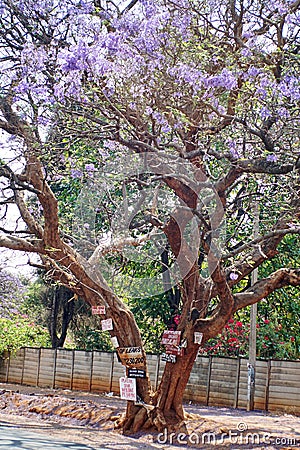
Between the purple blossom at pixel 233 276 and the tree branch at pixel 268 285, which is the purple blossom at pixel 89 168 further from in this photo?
the tree branch at pixel 268 285

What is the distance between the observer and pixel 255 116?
8781 millimetres

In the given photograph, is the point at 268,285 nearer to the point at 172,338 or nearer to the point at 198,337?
the point at 198,337

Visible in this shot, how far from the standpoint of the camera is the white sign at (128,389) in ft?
33.1

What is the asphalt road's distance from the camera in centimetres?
787

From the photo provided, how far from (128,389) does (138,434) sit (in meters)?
0.70

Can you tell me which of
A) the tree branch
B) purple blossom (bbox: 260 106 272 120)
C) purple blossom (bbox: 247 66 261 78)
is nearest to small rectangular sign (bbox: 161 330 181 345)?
the tree branch

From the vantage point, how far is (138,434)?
983 cm

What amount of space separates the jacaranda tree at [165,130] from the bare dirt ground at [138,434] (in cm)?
47

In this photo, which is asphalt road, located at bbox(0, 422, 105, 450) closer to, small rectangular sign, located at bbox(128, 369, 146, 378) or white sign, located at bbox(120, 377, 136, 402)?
white sign, located at bbox(120, 377, 136, 402)

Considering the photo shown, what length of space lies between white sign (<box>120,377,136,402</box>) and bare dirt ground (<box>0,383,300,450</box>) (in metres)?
0.56

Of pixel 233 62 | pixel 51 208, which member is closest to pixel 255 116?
pixel 233 62

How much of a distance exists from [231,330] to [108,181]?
7.20 metres

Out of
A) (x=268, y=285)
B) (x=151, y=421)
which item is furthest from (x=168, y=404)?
(x=268, y=285)

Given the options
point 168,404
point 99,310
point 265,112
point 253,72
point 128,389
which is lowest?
point 168,404
